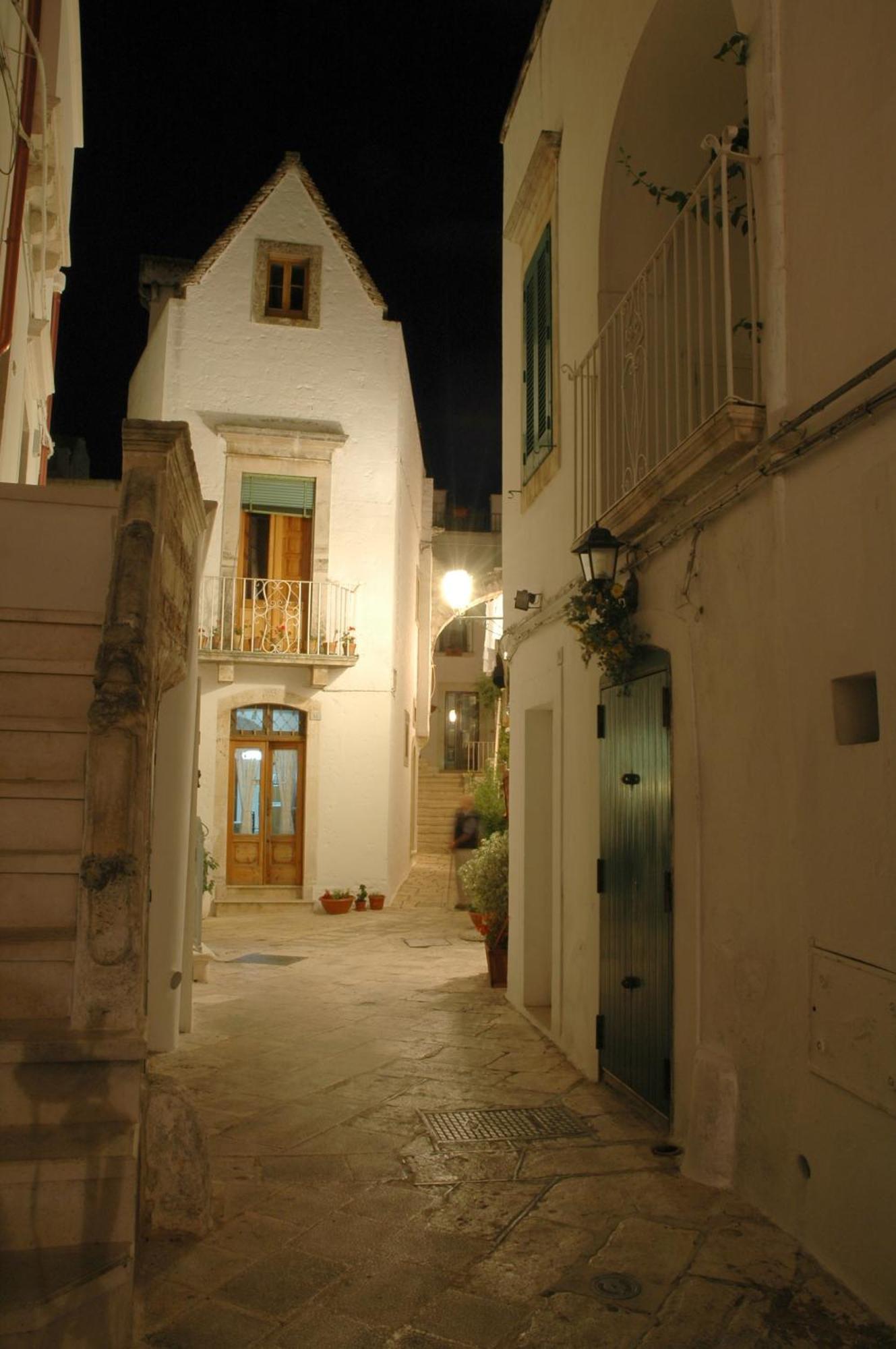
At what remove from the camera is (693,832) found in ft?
15.8

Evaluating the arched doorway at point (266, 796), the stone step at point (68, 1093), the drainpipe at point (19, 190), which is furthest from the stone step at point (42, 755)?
the arched doorway at point (266, 796)

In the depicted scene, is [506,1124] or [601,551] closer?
[506,1124]

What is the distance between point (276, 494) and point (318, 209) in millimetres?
4915

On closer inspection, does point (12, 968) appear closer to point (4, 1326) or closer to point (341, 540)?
point (4, 1326)

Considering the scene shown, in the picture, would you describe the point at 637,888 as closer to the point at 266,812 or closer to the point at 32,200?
the point at 32,200

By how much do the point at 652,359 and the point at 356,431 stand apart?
1118cm

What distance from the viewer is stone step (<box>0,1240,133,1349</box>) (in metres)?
3.08

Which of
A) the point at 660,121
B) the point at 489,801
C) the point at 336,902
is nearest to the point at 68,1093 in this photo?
the point at 660,121

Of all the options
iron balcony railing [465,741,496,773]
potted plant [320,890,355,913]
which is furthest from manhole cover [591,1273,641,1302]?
iron balcony railing [465,741,496,773]

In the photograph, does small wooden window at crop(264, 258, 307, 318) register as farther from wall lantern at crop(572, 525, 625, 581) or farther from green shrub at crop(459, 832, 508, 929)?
wall lantern at crop(572, 525, 625, 581)

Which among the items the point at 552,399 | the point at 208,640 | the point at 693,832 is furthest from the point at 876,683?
the point at 208,640

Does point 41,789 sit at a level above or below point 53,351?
below

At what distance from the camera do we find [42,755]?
4.80 meters

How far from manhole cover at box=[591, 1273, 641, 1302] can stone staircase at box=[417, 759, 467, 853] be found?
64.1 feet
